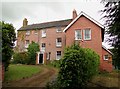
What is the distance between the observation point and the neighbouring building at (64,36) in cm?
3266

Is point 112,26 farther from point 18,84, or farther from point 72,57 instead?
point 18,84

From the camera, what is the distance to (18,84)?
58.4 ft

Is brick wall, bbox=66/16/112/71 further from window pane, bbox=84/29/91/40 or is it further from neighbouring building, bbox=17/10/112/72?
window pane, bbox=84/29/91/40

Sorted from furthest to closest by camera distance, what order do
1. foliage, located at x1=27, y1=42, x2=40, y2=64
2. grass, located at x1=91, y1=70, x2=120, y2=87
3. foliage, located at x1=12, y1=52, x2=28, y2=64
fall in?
foliage, located at x1=27, y1=42, x2=40, y2=64 → foliage, located at x1=12, y1=52, x2=28, y2=64 → grass, located at x1=91, y1=70, x2=120, y2=87

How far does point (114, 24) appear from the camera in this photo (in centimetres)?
1252

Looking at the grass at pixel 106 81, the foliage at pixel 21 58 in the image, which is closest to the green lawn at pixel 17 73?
the grass at pixel 106 81

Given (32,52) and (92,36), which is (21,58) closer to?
(32,52)

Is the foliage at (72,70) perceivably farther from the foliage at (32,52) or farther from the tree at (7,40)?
the foliage at (32,52)

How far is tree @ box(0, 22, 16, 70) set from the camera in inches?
701

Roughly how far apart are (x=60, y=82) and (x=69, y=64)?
1498 millimetres

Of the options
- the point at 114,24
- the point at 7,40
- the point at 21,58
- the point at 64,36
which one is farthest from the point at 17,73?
the point at 64,36

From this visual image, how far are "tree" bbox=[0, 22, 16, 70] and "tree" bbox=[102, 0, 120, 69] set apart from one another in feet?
30.3

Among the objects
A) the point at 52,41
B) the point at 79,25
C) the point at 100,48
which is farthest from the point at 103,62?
the point at 52,41

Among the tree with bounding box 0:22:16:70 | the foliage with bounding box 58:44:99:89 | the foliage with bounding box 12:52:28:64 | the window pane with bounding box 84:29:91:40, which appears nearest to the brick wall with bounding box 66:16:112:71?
the window pane with bounding box 84:29:91:40
